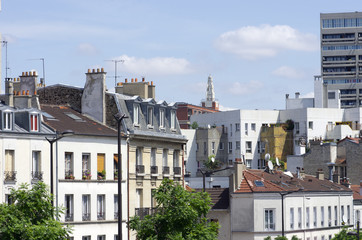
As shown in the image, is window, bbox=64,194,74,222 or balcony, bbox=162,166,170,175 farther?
balcony, bbox=162,166,170,175

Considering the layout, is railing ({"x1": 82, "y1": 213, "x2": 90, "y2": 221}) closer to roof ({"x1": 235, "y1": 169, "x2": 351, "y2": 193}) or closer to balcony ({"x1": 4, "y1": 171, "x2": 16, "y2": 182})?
balcony ({"x1": 4, "y1": 171, "x2": 16, "y2": 182})

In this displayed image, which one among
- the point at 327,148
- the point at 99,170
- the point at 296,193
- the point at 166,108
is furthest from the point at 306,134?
the point at 99,170

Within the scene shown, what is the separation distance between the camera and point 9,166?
58781mm

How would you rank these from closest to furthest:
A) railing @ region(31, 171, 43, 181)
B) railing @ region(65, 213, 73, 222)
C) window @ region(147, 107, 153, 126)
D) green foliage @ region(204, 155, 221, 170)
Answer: railing @ region(31, 171, 43, 181)
railing @ region(65, 213, 73, 222)
window @ region(147, 107, 153, 126)
green foliage @ region(204, 155, 221, 170)

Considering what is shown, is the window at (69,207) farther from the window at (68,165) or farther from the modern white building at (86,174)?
the window at (68,165)

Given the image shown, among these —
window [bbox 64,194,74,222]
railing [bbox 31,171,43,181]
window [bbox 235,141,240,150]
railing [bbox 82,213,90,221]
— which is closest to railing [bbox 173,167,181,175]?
railing [bbox 82,213,90,221]

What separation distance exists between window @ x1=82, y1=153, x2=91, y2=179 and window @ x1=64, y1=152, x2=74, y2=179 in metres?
1.28

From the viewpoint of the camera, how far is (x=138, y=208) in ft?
230

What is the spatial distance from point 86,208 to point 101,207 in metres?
A: 1.76

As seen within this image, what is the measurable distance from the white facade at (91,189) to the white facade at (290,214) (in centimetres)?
1763

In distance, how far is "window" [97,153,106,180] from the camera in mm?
66562

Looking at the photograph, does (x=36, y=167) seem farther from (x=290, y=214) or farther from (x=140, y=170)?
(x=290, y=214)

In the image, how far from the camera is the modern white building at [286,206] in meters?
84.1

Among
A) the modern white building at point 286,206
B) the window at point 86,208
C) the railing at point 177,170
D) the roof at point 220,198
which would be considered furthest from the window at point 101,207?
the roof at point 220,198
